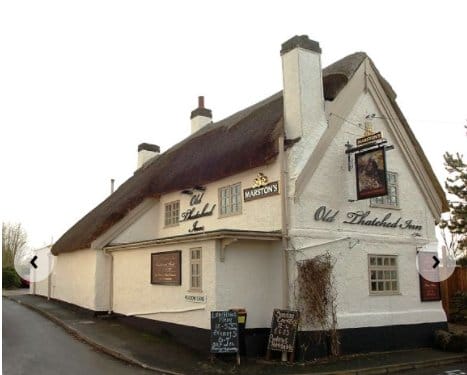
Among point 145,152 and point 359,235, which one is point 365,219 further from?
point 145,152

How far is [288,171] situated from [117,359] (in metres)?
6.04

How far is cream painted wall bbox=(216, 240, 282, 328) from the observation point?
37.9ft

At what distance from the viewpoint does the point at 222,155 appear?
46.5 feet

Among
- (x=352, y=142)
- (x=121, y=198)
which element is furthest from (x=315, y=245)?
(x=121, y=198)

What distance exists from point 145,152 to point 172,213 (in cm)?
872

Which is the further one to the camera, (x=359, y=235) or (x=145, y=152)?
(x=145, y=152)

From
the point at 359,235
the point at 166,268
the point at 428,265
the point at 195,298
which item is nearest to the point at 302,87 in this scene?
the point at 359,235

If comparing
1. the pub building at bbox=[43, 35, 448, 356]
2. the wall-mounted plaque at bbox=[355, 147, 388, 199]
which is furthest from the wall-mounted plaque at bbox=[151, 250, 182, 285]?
the wall-mounted plaque at bbox=[355, 147, 388, 199]

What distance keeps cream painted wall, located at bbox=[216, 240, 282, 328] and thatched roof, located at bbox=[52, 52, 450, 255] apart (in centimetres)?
228

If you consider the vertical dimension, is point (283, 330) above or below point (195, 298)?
below

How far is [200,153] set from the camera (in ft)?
52.5

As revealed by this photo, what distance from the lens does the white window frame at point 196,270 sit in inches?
474

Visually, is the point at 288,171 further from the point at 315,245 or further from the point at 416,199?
the point at 416,199

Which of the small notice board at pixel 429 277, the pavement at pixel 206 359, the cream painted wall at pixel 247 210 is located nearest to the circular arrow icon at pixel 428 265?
the small notice board at pixel 429 277
